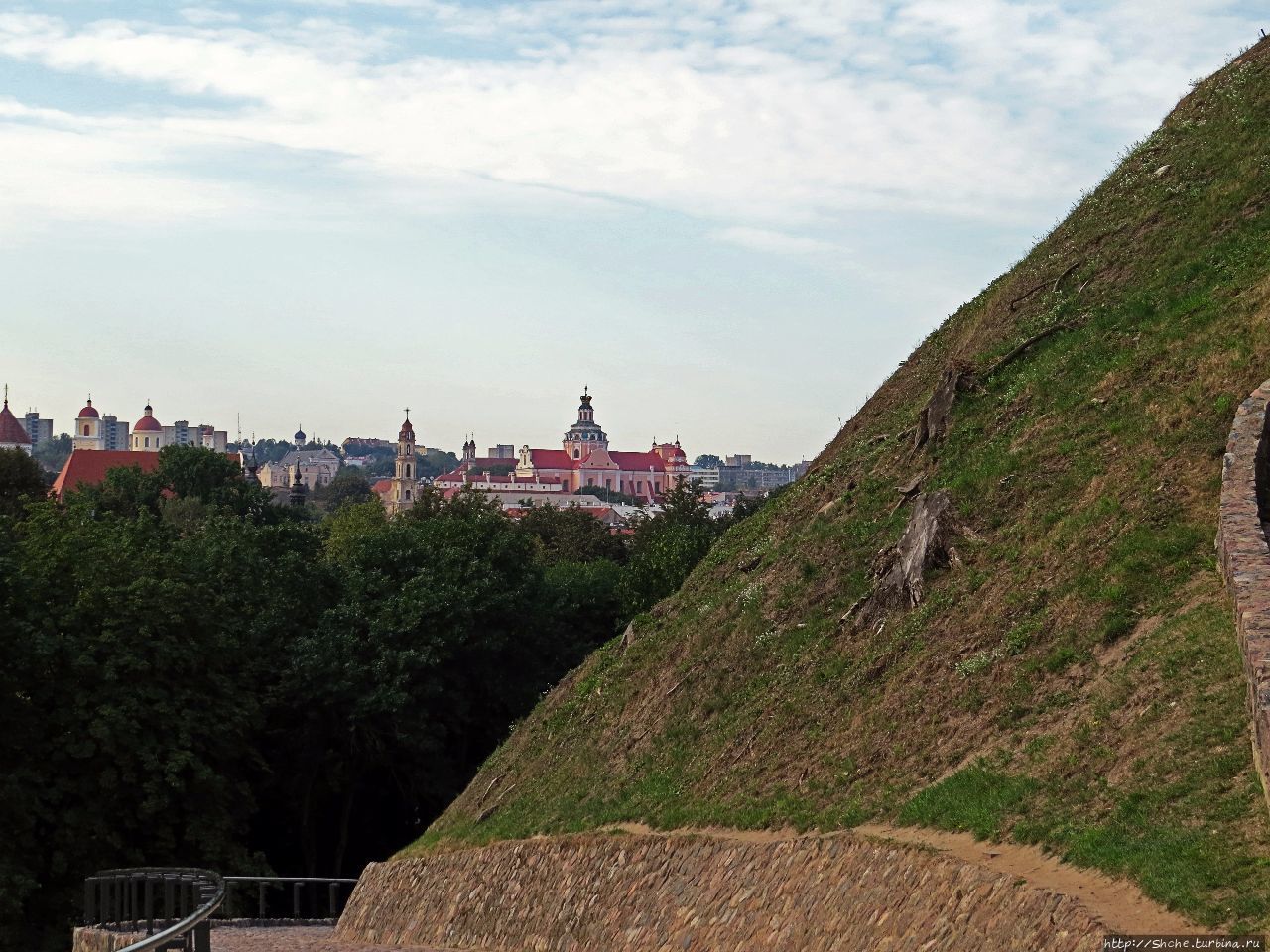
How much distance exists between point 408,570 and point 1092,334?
22.5 m

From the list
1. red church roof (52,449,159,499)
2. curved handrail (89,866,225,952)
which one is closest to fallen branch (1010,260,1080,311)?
curved handrail (89,866,225,952)

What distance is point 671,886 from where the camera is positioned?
63.1ft

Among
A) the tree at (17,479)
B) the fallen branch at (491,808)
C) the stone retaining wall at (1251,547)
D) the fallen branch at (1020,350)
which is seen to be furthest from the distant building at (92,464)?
the stone retaining wall at (1251,547)

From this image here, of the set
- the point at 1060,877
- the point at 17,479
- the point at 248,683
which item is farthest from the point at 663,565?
the point at 1060,877

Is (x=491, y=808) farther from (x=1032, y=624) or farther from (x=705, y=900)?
(x=1032, y=624)

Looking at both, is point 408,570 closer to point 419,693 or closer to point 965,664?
point 419,693

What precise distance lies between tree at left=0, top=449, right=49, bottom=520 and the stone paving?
1732 inches

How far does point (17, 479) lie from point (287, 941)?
170 feet

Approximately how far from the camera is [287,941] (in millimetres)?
24953

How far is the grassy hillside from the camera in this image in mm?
14859

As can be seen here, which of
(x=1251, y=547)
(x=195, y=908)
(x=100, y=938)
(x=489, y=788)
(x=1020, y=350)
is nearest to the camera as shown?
(x=1251, y=547)

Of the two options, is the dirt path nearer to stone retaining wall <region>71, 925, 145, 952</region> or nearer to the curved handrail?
the curved handrail

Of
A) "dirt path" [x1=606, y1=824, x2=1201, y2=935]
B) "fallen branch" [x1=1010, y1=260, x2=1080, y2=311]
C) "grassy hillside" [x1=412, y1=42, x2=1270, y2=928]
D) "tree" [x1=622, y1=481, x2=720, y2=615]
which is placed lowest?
"dirt path" [x1=606, y1=824, x2=1201, y2=935]

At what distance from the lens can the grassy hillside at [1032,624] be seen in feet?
48.8
